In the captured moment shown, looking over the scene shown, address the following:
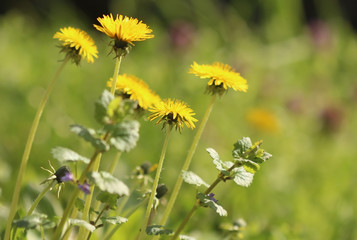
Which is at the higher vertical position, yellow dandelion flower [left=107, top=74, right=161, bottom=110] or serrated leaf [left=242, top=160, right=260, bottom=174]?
yellow dandelion flower [left=107, top=74, right=161, bottom=110]

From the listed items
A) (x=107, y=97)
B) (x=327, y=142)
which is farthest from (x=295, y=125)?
(x=107, y=97)

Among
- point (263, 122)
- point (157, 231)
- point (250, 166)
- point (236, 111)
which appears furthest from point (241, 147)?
point (236, 111)

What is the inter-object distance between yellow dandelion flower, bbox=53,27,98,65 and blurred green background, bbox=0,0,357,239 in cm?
27

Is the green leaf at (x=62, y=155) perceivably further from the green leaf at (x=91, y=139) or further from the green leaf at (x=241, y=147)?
the green leaf at (x=241, y=147)

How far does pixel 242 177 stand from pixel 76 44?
26cm

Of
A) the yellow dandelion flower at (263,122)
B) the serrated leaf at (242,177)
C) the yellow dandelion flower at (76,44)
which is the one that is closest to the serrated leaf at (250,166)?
the serrated leaf at (242,177)

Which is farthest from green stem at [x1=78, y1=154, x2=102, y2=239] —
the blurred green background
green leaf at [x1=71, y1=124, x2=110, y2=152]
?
the blurred green background

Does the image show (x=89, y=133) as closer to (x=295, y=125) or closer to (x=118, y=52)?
(x=118, y=52)

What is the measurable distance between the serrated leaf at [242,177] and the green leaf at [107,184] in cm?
15

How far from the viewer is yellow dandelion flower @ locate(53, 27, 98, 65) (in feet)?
2.01

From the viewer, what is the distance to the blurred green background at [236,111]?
4.24 ft

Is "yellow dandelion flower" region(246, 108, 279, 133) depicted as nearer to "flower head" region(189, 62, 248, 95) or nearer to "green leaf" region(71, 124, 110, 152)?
"flower head" region(189, 62, 248, 95)

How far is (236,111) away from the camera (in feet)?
7.33

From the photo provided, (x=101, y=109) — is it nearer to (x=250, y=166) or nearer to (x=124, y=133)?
(x=124, y=133)
